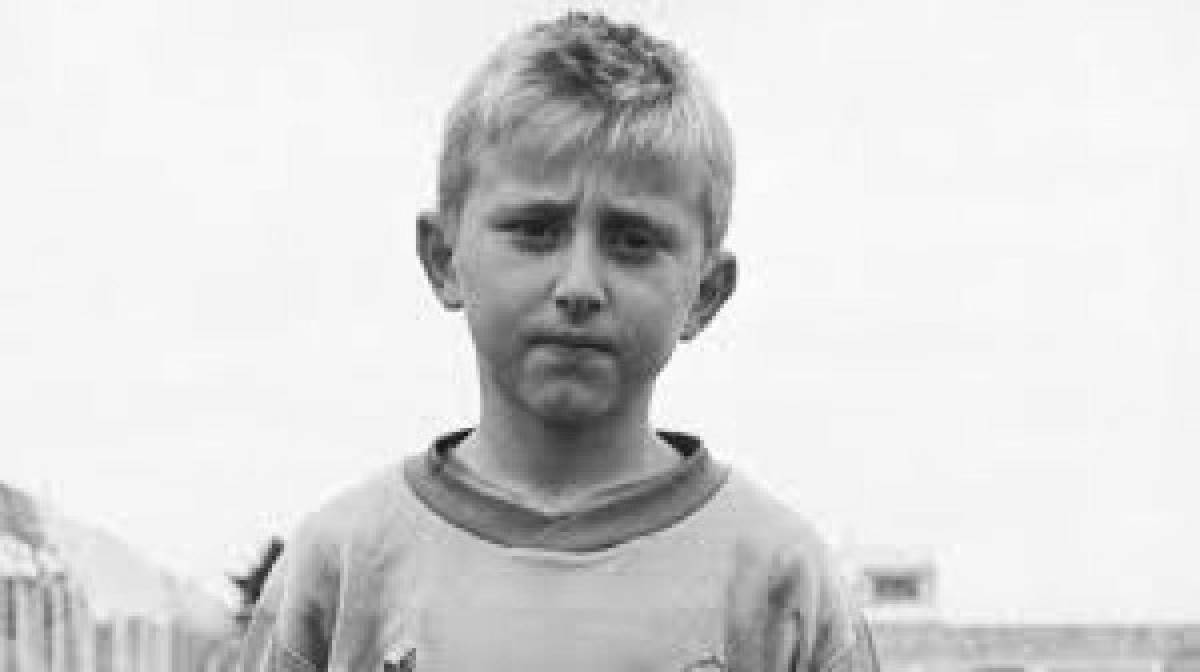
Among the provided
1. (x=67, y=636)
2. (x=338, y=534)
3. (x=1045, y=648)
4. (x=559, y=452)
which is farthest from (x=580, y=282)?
(x=1045, y=648)

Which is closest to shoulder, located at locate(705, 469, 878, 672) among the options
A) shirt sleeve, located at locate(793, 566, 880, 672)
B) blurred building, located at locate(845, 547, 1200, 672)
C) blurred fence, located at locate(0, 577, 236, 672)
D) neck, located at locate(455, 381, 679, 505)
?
shirt sleeve, located at locate(793, 566, 880, 672)

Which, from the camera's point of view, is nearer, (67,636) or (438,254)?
(438,254)

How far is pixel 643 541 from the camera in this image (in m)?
2.66

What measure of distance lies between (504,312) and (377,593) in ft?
1.17

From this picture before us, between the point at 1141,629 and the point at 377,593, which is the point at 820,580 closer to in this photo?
the point at 377,593

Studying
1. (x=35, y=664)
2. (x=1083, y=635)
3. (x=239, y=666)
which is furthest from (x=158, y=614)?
(x=1083, y=635)

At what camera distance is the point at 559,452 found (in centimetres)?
270

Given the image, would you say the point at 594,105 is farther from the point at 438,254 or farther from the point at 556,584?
Answer: the point at 556,584

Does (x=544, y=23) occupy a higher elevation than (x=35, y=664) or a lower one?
higher

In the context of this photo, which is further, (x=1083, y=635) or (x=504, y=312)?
(x=1083, y=635)

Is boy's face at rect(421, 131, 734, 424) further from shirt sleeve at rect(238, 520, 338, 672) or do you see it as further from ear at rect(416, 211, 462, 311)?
shirt sleeve at rect(238, 520, 338, 672)

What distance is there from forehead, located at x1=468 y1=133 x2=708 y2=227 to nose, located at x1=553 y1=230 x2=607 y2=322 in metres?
0.05

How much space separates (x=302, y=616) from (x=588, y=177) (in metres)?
0.61

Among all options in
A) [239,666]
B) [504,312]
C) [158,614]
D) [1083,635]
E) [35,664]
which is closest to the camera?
[504,312]
